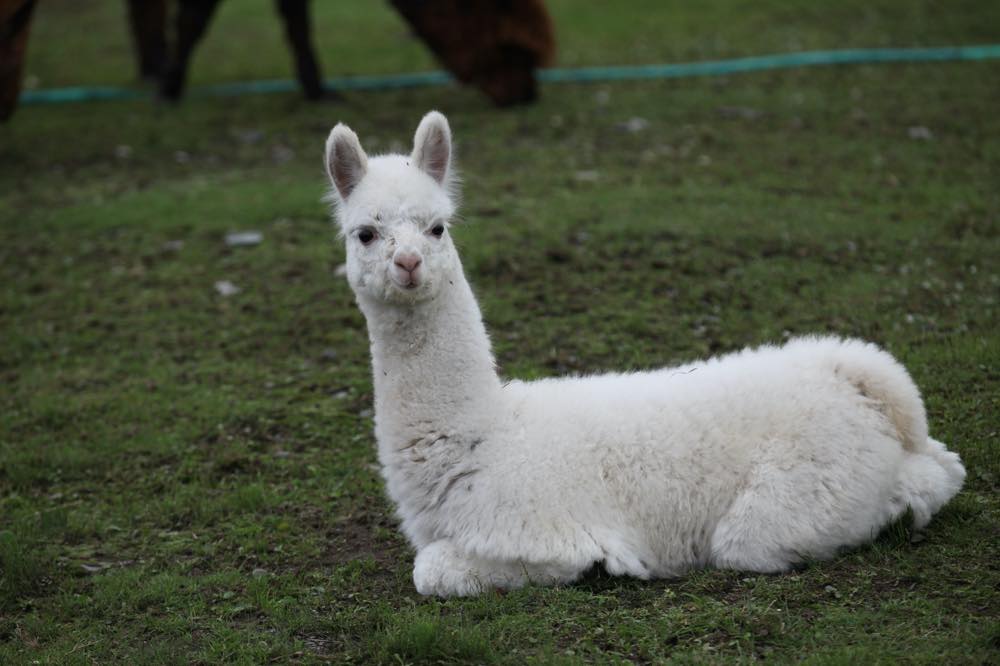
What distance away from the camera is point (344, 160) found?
437 centimetres

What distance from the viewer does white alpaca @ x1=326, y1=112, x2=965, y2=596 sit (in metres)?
4.11

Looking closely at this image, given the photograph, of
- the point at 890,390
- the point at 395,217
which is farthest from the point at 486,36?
the point at 890,390

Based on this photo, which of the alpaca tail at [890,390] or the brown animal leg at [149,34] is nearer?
the alpaca tail at [890,390]

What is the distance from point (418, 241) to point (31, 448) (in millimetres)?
3035

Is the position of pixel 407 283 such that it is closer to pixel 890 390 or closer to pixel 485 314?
pixel 890 390

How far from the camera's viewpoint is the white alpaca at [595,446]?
411 cm

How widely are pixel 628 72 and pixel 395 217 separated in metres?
9.94

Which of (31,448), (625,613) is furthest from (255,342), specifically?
(625,613)

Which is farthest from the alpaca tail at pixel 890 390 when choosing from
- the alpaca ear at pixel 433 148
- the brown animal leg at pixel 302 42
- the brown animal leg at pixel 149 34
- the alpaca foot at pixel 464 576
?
the brown animal leg at pixel 149 34

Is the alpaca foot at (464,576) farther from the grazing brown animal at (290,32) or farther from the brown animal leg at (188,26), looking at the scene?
the brown animal leg at (188,26)

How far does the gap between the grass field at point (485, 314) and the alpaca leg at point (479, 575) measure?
0.07 m

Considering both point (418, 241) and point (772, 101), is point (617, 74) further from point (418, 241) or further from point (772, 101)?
point (418, 241)

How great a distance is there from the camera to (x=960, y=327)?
20.8 feet

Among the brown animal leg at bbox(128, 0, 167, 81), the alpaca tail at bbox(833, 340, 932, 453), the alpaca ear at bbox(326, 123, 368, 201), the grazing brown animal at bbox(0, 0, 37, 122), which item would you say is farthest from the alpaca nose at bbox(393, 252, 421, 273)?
the brown animal leg at bbox(128, 0, 167, 81)
